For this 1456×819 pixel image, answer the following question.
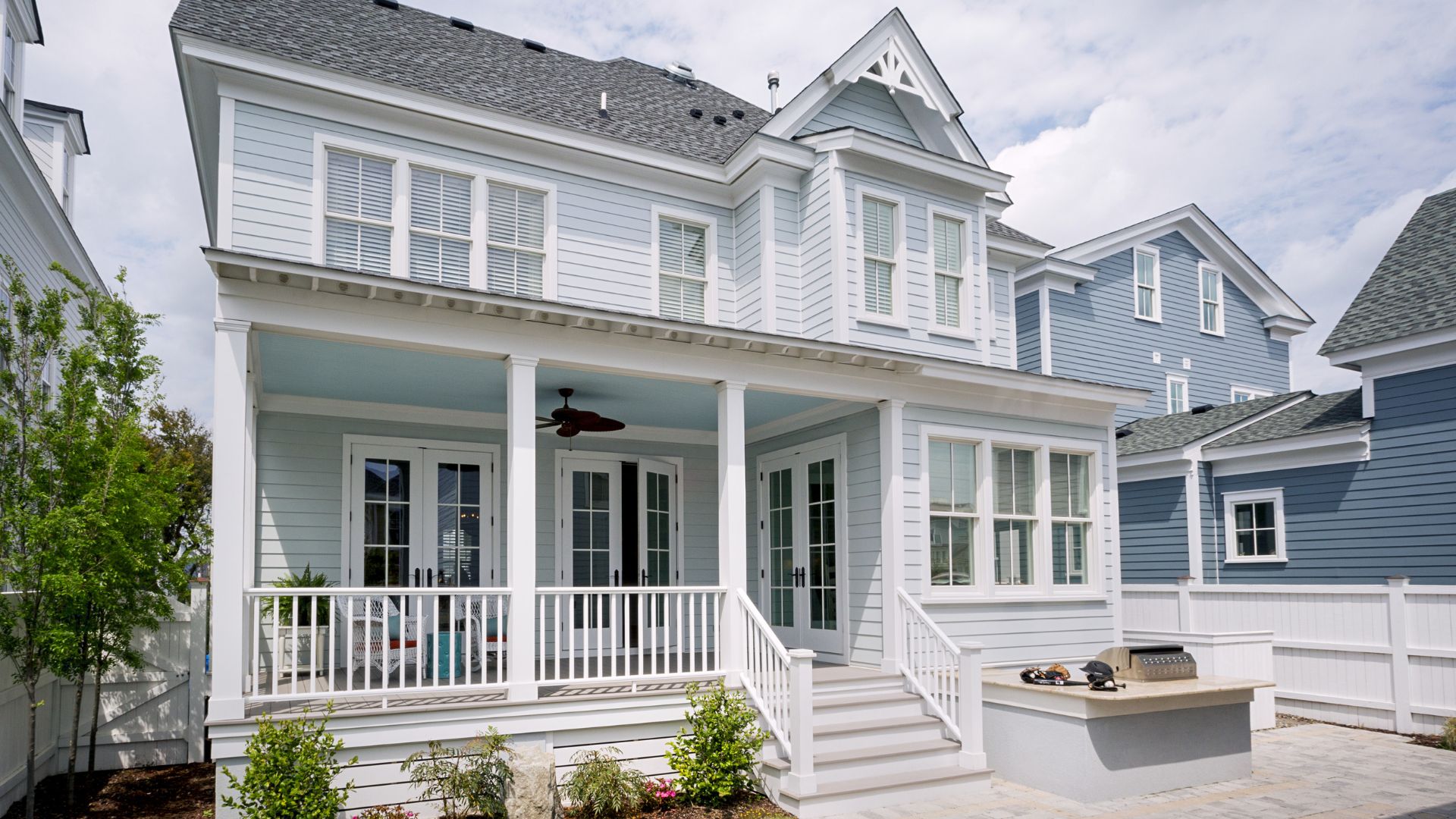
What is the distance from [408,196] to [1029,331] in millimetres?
11096

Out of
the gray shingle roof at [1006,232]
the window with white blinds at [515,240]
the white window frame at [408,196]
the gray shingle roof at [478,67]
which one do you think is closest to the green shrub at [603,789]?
the white window frame at [408,196]

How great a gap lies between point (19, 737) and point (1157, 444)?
1466 centimetres

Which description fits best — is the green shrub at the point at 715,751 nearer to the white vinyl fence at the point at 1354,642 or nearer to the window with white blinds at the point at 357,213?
the window with white blinds at the point at 357,213

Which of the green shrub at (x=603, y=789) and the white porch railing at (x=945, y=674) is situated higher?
the white porch railing at (x=945, y=674)

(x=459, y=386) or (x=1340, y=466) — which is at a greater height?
(x=459, y=386)

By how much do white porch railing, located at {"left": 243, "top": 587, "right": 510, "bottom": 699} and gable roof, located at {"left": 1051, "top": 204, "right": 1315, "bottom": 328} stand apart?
11.9 metres

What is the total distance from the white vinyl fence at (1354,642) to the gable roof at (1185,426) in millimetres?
3293

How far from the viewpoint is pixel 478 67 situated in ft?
35.4

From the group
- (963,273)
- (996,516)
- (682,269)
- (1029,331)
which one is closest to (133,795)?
(682,269)

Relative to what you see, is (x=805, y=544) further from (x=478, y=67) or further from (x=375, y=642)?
(x=478, y=67)

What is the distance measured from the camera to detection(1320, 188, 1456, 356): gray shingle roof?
38.0ft

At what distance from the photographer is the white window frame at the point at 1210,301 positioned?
18.0 metres

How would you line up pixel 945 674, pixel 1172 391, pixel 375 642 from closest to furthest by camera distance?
pixel 945 674, pixel 375 642, pixel 1172 391

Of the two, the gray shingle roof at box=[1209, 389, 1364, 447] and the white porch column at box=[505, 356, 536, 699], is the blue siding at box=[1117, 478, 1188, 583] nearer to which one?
the gray shingle roof at box=[1209, 389, 1364, 447]
